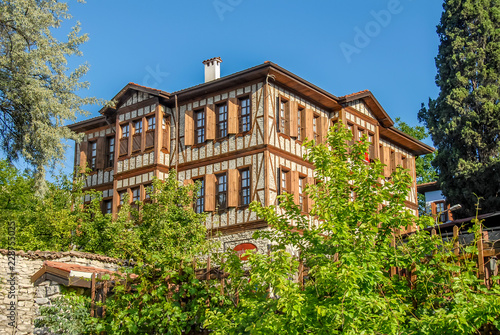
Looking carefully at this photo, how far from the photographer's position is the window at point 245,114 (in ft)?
72.1

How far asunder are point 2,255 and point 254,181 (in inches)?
322

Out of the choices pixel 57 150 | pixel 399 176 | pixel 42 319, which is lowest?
pixel 42 319

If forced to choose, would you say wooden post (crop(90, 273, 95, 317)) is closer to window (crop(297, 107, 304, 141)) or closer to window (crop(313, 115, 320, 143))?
window (crop(297, 107, 304, 141))

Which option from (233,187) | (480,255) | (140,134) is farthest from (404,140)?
(480,255)

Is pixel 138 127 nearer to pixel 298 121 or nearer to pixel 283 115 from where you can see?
pixel 283 115

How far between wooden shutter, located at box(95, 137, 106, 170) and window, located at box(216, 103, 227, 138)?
18.3 ft

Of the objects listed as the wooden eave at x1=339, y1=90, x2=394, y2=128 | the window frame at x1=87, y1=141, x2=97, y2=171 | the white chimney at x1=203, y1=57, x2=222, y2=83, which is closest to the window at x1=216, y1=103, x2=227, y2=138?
the white chimney at x1=203, y1=57, x2=222, y2=83

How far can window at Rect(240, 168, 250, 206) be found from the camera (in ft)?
70.1

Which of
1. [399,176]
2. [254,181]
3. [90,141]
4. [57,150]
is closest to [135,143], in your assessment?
[90,141]

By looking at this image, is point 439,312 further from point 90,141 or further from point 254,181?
point 90,141

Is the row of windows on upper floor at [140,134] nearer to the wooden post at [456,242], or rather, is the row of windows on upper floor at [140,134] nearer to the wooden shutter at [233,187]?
the wooden shutter at [233,187]

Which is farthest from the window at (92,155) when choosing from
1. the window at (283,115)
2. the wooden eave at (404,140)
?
the wooden eave at (404,140)

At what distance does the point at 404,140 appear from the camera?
95.6 ft

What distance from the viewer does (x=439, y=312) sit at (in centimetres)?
737
